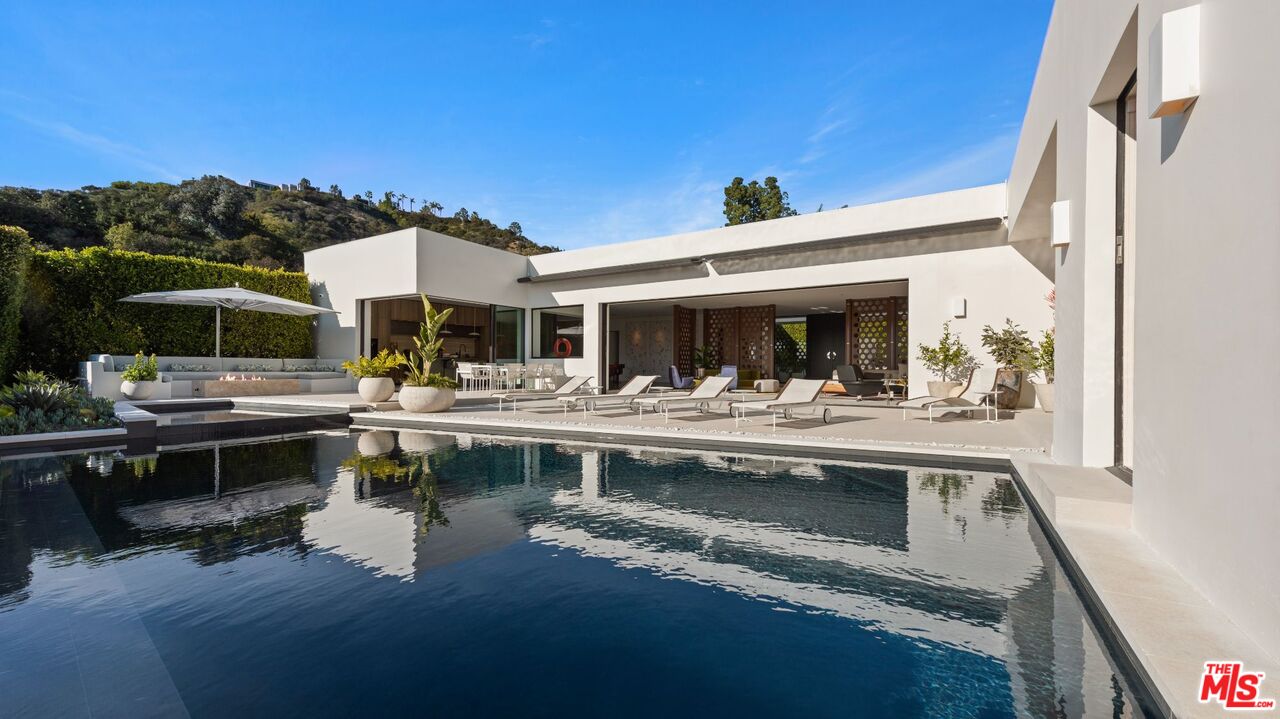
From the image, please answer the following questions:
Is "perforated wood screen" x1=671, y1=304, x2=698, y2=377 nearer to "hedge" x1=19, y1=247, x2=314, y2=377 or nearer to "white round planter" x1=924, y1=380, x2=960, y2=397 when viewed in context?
"white round planter" x1=924, y1=380, x2=960, y2=397

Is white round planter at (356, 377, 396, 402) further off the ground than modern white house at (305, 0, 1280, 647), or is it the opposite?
modern white house at (305, 0, 1280, 647)

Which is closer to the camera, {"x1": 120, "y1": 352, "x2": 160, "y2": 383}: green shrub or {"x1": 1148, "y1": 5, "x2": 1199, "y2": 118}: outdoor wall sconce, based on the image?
{"x1": 1148, "y1": 5, "x2": 1199, "y2": 118}: outdoor wall sconce

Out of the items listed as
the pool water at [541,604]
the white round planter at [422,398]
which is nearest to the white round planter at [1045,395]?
the pool water at [541,604]

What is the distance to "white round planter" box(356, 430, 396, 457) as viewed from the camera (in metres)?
6.64

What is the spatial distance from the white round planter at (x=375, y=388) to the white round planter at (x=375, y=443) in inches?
72.5

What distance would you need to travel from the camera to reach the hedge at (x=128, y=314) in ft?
37.5

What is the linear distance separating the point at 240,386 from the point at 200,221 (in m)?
22.1

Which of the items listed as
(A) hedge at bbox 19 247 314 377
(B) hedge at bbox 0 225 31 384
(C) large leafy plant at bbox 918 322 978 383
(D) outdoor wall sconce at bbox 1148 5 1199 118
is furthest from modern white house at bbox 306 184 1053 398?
(D) outdoor wall sconce at bbox 1148 5 1199 118

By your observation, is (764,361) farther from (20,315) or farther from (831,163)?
(20,315)

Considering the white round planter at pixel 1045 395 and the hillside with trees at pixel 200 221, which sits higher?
the hillside with trees at pixel 200 221

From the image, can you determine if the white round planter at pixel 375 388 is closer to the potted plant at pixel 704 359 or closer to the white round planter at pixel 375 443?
the white round planter at pixel 375 443

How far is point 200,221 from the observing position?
93.2ft

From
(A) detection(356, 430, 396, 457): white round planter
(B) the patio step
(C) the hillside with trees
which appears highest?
(C) the hillside with trees

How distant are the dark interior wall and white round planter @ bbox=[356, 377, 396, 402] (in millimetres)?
14624
